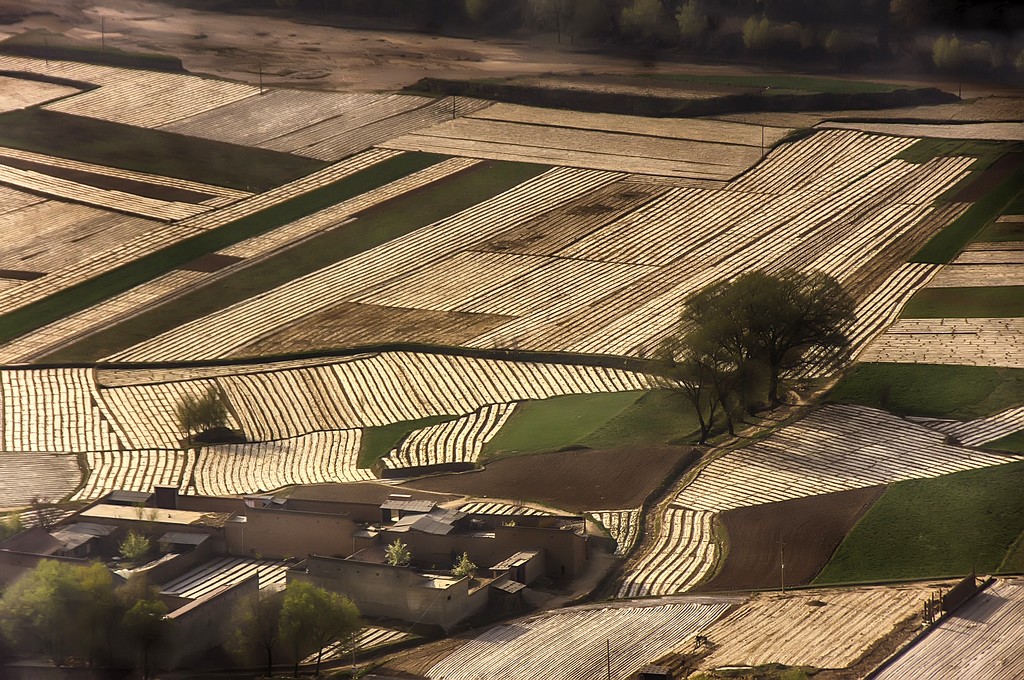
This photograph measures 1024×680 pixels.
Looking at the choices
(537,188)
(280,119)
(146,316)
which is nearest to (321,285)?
(146,316)

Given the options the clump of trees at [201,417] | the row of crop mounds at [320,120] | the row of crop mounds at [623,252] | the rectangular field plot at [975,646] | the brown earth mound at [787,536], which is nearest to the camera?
the rectangular field plot at [975,646]

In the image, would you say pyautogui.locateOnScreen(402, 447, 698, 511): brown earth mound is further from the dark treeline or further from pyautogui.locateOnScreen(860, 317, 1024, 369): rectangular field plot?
the dark treeline

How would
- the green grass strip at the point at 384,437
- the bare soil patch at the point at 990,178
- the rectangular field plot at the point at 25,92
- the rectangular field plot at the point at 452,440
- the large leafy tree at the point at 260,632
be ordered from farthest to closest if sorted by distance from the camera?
the rectangular field plot at the point at 25,92 < the bare soil patch at the point at 990,178 < the green grass strip at the point at 384,437 < the rectangular field plot at the point at 452,440 < the large leafy tree at the point at 260,632

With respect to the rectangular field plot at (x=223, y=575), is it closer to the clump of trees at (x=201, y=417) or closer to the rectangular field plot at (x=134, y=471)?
the rectangular field plot at (x=134, y=471)

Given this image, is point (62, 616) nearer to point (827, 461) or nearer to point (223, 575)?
point (223, 575)

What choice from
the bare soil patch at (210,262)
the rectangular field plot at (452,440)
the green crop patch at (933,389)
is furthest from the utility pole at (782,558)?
the bare soil patch at (210,262)

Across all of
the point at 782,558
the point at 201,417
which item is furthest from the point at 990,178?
the point at 782,558

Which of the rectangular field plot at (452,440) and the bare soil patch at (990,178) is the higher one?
the bare soil patch at (990,178)
